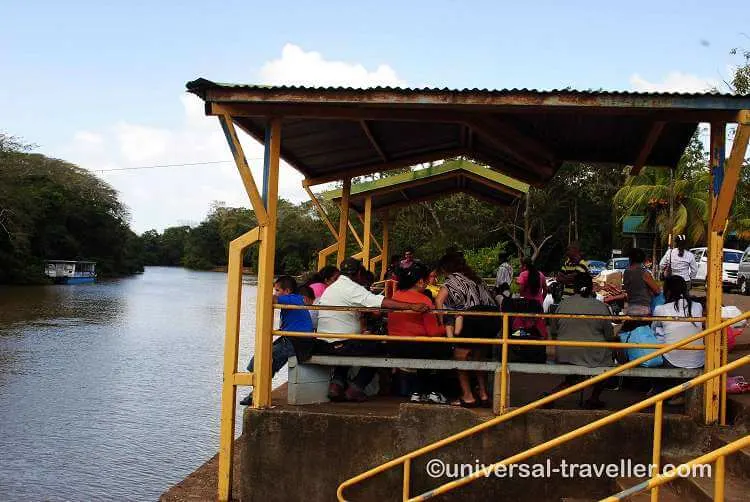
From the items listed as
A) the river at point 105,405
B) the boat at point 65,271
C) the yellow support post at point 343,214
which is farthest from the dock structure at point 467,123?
the boat at point 65,271

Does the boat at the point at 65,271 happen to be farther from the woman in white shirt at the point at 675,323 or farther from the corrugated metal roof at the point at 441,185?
the woman in white shirt at the point at 675,323

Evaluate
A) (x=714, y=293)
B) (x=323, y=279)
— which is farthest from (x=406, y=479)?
(x=323, y=279)

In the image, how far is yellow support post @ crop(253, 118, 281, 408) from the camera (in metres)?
6.90

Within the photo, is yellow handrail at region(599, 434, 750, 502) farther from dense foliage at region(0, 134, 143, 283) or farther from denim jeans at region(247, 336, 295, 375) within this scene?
dense foliage at region(0, 134, 143, 283)

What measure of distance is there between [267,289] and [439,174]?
23.7 ft

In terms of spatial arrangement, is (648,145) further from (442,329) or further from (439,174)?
(439,174)

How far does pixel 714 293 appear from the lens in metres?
6.69

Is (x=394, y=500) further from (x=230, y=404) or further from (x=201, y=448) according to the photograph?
(x=201, y=448)

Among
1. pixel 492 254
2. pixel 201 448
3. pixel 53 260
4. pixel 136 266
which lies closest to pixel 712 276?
pixel 201 448

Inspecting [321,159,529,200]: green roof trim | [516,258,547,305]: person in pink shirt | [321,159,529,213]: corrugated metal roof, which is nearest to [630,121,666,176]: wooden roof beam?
[516,258,547,305]: person in pink shirt

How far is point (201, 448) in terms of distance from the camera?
39.2 ft

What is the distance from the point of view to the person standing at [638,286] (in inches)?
341

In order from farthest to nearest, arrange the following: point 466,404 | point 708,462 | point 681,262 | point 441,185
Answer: point 441,185 → point 681,262 → point 466,404 → point 708,462

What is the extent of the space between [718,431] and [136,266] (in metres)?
92.5
